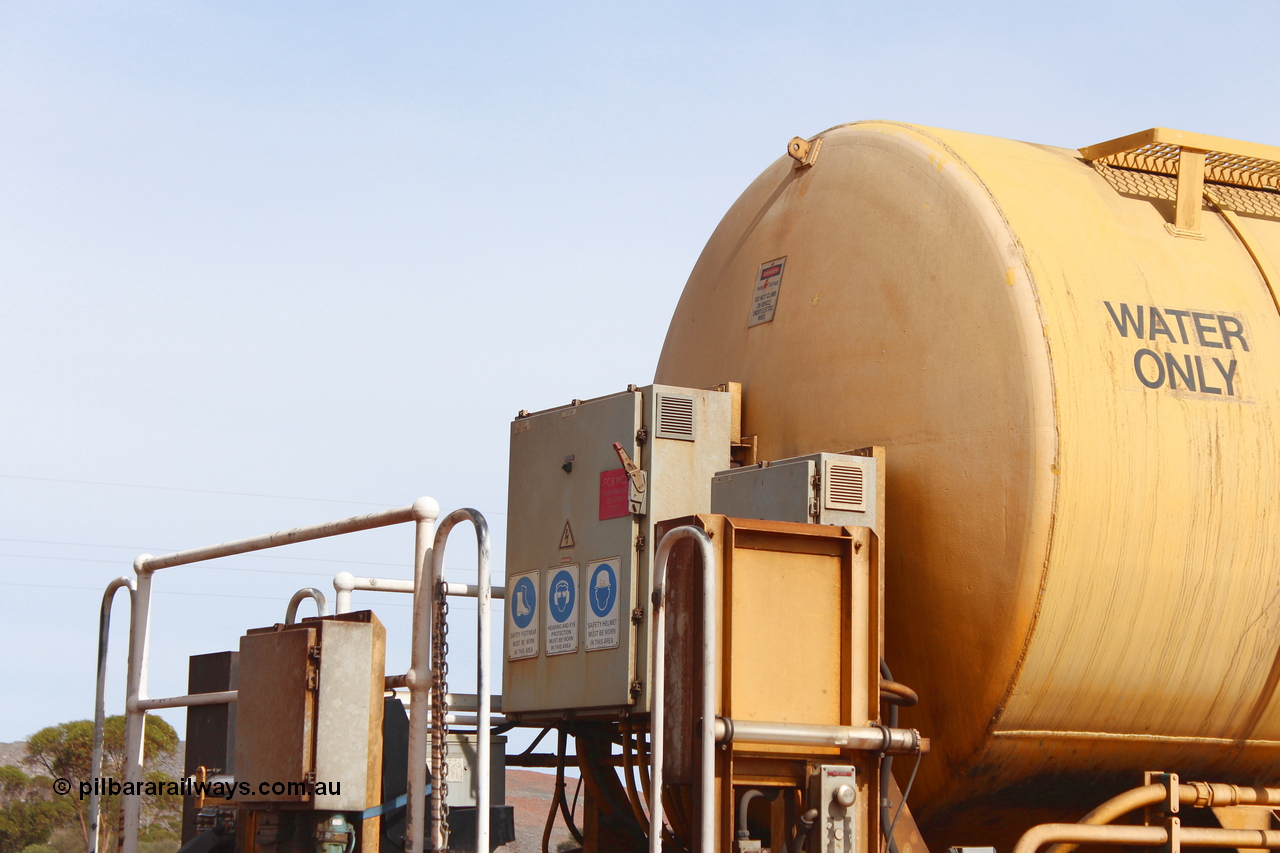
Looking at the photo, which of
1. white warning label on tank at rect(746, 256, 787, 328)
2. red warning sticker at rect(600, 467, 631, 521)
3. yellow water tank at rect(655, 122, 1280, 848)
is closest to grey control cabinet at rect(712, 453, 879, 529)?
yellow water tank at rect(655, 122, 1280, 848)

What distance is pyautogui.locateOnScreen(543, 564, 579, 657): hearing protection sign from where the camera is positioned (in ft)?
21.5

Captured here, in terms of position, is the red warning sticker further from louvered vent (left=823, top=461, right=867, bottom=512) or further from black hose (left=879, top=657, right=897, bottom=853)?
black hose (left=879, top=657, right=897, bottom=853)

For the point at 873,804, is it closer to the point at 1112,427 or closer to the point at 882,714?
the point at 882,714

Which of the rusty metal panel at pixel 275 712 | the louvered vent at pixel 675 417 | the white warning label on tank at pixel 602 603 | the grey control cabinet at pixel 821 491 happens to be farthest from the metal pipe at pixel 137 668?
the grey control cabinet at pixel 821 491

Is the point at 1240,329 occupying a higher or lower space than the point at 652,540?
higher

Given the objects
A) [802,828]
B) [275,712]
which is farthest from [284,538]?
[802,828]

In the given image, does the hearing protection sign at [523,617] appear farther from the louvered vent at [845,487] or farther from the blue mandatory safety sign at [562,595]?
the louvered vent at [845,487]

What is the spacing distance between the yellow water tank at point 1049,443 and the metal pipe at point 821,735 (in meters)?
0.55

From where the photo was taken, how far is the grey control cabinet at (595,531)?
6289 mm


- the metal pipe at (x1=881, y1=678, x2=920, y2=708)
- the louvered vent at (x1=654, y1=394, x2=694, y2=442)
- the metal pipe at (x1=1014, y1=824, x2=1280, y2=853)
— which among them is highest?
the louvered vent at (x1=654, y1=394, x2=694, y2=442)

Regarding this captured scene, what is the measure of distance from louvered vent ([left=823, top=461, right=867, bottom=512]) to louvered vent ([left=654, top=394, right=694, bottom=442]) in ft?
2.32

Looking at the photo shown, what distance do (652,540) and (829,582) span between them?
819mm

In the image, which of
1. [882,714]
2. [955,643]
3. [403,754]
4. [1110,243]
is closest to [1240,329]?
[1110,243]

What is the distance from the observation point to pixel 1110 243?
6.54 meters
